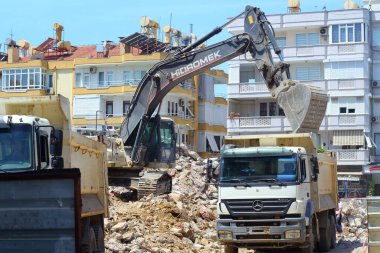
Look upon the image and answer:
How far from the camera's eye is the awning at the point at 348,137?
54.3 meters

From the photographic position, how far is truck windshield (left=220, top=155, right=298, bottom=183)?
66.3 feet

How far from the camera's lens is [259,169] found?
66.7ft

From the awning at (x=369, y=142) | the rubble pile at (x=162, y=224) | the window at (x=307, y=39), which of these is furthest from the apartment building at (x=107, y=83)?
the rubble pile at (x=162, y=224)

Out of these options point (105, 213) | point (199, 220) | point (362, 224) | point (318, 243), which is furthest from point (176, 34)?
point (105, 213)

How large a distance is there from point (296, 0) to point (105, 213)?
4376 cm

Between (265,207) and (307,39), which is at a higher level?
(307,39)

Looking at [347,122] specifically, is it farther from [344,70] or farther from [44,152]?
[44,152]

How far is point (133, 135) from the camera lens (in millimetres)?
31641

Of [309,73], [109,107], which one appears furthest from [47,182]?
[109,107]

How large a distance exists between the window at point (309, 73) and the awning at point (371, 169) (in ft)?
23.3

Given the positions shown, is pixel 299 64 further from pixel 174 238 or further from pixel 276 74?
pixel 174 238

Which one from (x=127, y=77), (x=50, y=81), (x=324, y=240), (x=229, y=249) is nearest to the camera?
(x=229, y=249)

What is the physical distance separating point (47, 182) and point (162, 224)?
1493 centimetres

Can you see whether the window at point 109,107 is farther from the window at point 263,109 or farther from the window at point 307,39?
the window at point 307,39
